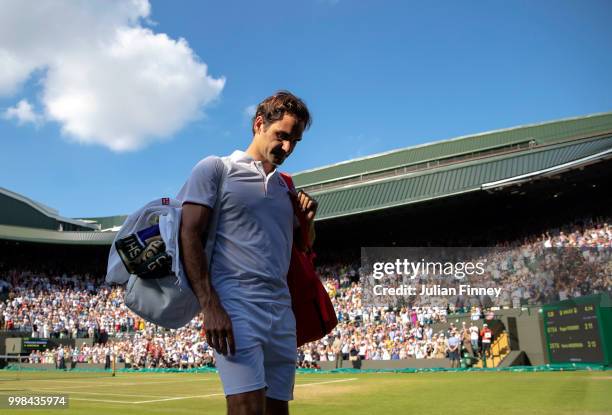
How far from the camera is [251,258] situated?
2.83m

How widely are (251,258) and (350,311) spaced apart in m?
28.9

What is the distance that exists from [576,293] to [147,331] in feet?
89.2

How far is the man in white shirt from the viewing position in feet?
8.67

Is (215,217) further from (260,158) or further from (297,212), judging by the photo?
(297,212)

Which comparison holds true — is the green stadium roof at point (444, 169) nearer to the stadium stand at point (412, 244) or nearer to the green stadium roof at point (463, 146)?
the green stadium roof at point (463, 146)

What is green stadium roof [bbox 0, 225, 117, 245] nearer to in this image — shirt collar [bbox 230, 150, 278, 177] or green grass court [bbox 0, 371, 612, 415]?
green grass court [bbox 0, 371, 612, 415]

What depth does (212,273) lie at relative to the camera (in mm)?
2863

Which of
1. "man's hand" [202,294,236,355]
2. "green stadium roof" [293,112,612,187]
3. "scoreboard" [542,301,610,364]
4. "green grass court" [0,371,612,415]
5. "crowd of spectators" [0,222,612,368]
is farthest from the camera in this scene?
"green stadium roof" [293,112,612,187]

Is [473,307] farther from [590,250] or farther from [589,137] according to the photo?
[589,137]

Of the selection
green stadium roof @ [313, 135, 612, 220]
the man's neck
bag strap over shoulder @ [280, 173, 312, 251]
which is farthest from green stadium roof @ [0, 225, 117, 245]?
the man's neck

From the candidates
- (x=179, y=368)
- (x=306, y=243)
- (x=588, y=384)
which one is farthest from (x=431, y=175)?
(x=306, y=243)

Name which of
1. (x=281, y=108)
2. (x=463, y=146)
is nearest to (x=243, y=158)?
(x=281, y=108)

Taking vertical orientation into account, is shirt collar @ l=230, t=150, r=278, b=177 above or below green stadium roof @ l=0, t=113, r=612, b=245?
below

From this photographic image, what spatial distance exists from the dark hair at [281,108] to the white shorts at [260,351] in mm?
988
